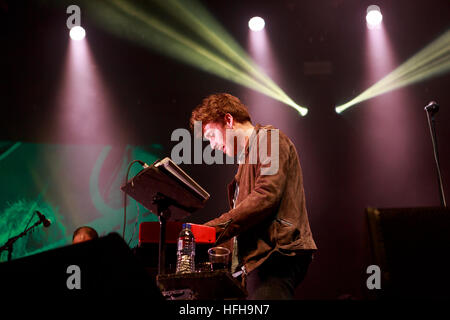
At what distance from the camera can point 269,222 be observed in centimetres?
204

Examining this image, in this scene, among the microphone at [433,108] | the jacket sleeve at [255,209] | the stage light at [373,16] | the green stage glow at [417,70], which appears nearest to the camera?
the jacket sleeve at [255,209]

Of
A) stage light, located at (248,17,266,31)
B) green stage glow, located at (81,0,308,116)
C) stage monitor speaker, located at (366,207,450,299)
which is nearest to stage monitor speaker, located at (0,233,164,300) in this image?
stage monitor speaker, located at (366,207,450,299)

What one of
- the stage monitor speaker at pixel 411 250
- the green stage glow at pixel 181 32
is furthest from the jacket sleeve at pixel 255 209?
the green stage glow at pixel 181 32

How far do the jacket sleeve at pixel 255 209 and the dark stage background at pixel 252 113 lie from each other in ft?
9.11

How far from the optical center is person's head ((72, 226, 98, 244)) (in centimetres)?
438

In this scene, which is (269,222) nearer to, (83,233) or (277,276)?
(277,276)

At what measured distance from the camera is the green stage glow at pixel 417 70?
493cm

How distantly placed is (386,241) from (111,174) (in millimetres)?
4271

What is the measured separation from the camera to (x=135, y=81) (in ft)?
17.1

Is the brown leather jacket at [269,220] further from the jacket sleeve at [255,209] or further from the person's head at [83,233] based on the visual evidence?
the person's head at [83,233]

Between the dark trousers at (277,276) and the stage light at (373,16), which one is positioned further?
the stage light at (373,16)

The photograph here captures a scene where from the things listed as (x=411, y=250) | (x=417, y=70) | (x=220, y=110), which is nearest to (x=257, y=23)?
(x=417, y=70)

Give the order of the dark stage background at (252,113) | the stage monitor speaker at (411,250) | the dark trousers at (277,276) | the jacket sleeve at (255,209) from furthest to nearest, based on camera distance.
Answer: the dark stage background at (252,113) < the jacket sleeve at (255,209) < the dark trousers at (277,276) < the stage monitor speaker at (411,250)

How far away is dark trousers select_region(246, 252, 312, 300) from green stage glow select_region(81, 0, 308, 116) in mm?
3548
